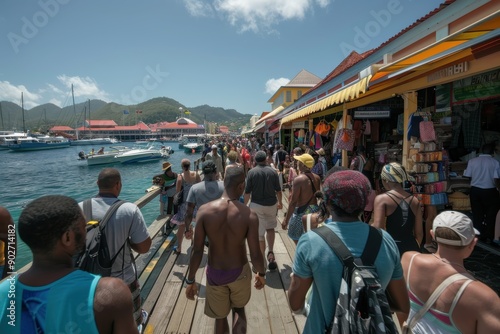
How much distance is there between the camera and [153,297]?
3283 millimetres

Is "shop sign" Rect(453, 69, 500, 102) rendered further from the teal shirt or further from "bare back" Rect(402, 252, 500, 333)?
the teal shirt

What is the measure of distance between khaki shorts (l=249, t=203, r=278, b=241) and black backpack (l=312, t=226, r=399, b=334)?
276 centimetres

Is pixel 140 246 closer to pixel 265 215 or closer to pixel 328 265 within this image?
pixel 328 265

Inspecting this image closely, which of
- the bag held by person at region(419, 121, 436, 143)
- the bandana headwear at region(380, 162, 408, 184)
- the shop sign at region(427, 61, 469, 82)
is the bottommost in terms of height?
the bandana headwear at region(380, 162, 408, 184)

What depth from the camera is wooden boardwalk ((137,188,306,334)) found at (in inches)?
112

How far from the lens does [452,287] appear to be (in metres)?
1.43

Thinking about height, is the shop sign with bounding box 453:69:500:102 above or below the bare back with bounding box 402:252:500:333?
above

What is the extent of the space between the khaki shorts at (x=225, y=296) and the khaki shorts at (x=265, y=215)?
1.71 metres

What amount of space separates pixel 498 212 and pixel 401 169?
307 centimetres

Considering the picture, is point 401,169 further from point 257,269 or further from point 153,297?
point 153,297

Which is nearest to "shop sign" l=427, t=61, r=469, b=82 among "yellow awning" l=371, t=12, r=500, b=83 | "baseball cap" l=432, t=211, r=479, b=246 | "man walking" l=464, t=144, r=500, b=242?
"yellow awning" l=371, t=12, r=500, b=83

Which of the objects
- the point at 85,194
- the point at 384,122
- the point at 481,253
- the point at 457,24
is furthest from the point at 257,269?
the point at 85,194

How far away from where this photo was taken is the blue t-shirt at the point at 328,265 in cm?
137

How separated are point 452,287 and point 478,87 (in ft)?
13.6
